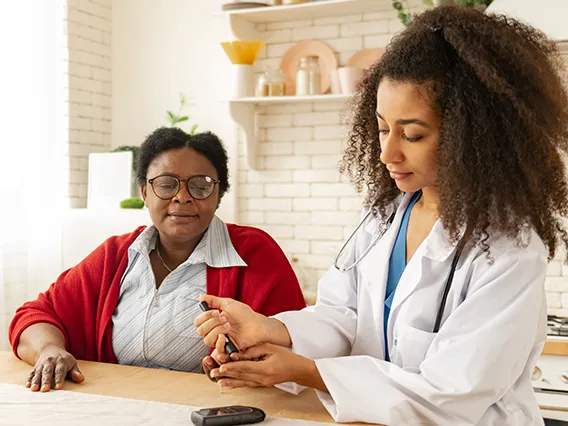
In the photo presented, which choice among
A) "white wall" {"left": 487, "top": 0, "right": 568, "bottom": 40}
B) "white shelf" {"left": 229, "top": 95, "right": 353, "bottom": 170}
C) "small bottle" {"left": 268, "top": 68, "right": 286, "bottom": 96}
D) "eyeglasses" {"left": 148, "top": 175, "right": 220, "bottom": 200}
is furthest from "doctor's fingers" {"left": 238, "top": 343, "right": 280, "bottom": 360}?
"small bottle" {"left": 268, "top": 68, "right": 286, "bottom": 96}

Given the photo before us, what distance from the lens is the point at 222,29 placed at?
13.7 feet

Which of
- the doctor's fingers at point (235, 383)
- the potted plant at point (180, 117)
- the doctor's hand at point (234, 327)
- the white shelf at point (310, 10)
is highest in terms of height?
the white shelf at point (310, 10)

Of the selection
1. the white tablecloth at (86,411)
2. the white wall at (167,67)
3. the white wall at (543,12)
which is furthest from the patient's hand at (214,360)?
the white wall at (167,67)

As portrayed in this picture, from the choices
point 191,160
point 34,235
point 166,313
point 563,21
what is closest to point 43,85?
point 34,235

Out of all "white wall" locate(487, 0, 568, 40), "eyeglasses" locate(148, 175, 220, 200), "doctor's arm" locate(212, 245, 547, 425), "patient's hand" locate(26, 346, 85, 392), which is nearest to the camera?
"doctor's arm" locate(212, 245, 547, 425)

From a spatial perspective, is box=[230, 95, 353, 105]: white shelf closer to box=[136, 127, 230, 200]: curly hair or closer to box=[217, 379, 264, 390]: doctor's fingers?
box=[136, 127, 230, 200]: curly hair

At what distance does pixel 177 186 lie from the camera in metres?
2.38

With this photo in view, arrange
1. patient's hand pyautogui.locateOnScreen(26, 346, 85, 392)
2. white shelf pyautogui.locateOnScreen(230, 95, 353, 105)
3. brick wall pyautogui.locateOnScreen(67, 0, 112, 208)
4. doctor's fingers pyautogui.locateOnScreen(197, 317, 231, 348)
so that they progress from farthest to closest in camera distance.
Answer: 1. brick wall pyautogui.locateOnScreen(67, 0, 112, 208)
2. white shelf pyautogui.locateOnScreen(230, 95, 353, 105)
3. patient's hand pyautogui.locateOnScreen(26, 346, 85, 392)
4. doctor's fingers pyautogui.locateOnScreen(197, 317, 231, 348)

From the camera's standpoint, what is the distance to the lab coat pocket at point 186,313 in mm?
2232

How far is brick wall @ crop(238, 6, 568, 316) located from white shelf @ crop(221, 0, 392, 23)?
5 cm

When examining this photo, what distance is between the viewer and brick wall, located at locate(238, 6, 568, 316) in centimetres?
387

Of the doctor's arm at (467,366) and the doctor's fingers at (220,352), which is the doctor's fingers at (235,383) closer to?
the doctor's fingers at (220,352)

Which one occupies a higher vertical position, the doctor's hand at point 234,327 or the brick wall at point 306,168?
the brick wall at point 306,168

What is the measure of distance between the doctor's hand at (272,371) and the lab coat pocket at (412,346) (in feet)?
0.62
